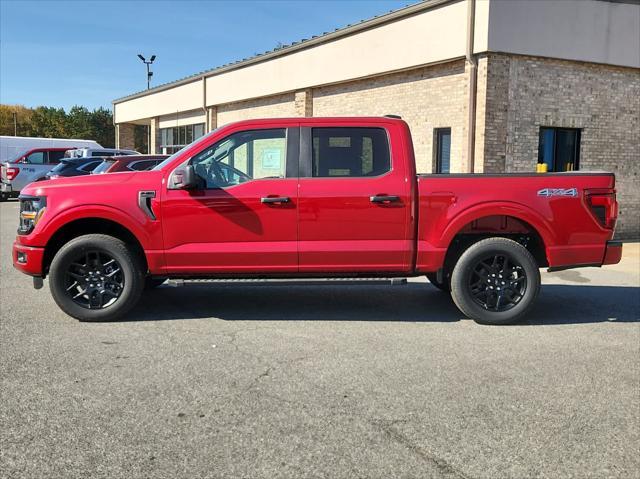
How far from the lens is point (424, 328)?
19.6 ft

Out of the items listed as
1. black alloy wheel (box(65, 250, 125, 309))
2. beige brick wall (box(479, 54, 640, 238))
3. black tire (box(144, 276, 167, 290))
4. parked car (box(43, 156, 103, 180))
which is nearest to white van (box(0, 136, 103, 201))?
parked car (box(43, 156, 103, 180))

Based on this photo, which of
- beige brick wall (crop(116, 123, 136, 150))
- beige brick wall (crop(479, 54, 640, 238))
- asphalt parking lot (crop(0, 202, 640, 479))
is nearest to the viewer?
asphalt parking lot (crop(0, 202, 640, 479))

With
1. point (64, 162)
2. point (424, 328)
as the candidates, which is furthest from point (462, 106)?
point (64, 162)

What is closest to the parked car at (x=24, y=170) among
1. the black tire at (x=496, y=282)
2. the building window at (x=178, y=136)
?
the building window at (x=178, y=136)

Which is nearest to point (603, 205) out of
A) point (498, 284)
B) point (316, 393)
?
point (498, 284)

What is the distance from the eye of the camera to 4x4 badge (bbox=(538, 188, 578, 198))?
20.1 feet

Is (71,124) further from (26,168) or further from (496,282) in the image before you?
(496,282)

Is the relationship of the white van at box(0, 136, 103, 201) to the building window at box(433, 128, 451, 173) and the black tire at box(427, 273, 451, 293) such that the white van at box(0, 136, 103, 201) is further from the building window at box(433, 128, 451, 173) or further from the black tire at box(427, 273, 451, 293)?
the black tire at box(427, 273, 451, 293)

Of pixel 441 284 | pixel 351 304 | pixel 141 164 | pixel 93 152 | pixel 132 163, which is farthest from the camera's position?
pixel 93 152

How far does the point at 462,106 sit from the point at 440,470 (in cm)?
1058

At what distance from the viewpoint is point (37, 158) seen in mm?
24406

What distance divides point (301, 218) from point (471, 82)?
7567 mm

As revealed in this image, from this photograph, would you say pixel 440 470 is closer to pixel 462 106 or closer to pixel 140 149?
pixel 462 106

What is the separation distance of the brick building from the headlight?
863cm
